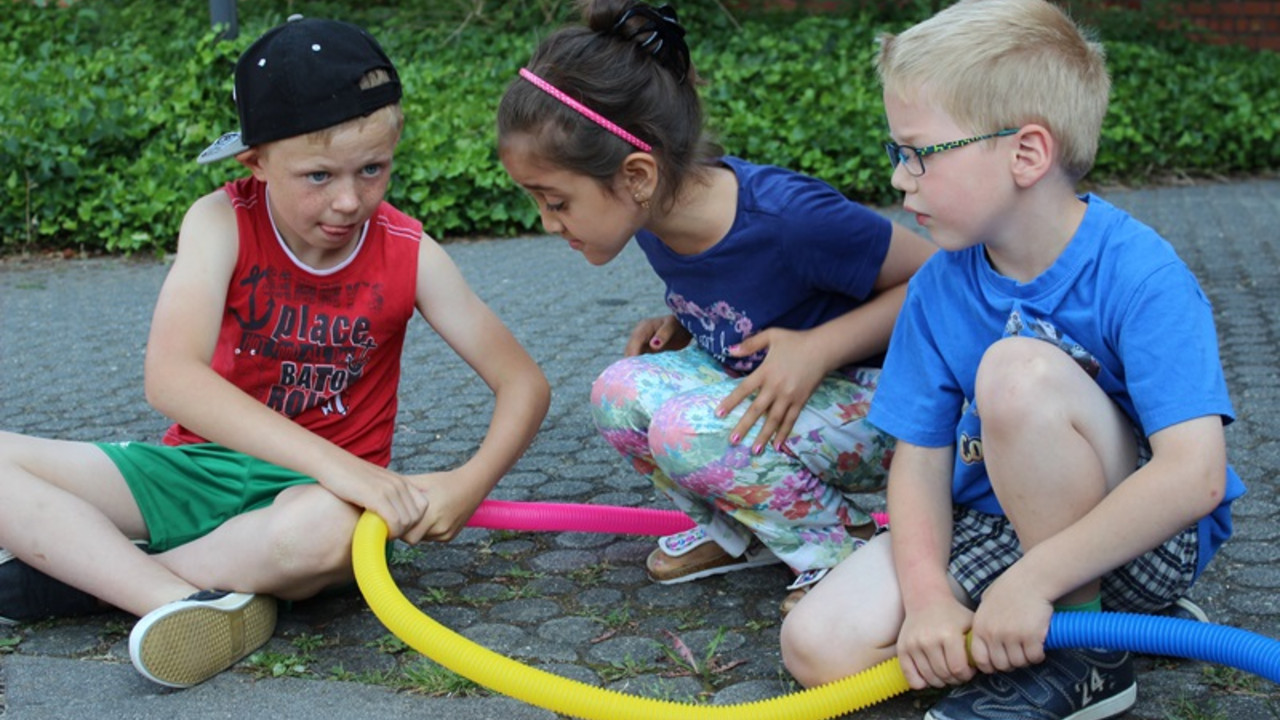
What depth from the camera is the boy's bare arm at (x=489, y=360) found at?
2.98m

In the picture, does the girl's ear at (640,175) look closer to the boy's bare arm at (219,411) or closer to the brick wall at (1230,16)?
→ the boy's bare arm at (219,411)

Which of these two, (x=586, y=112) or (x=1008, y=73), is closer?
(x=1008, y=73)

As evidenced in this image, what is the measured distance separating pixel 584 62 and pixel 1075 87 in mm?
974

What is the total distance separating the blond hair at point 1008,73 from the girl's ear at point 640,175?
0.61m

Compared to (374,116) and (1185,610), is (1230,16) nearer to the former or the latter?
(1185,610)

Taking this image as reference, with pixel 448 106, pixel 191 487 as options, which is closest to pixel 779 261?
pixel 191 487

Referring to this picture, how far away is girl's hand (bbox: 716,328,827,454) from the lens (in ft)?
9.31

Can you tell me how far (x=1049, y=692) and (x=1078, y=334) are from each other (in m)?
0.57

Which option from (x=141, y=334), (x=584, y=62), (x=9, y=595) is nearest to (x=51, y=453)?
(x=9, y=595)

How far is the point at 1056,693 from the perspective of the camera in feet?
7.51

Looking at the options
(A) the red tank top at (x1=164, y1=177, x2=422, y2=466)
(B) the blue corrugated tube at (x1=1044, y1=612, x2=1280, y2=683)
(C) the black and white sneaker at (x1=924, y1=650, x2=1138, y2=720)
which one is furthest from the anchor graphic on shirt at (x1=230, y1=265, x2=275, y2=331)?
(B) the blue corrugated tube at (x1=1044, y1=612, x2=1280, y2=683)

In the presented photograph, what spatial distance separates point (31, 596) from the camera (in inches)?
111

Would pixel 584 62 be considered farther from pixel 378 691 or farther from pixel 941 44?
pixel 378 691

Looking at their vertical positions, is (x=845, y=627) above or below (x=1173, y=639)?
below
